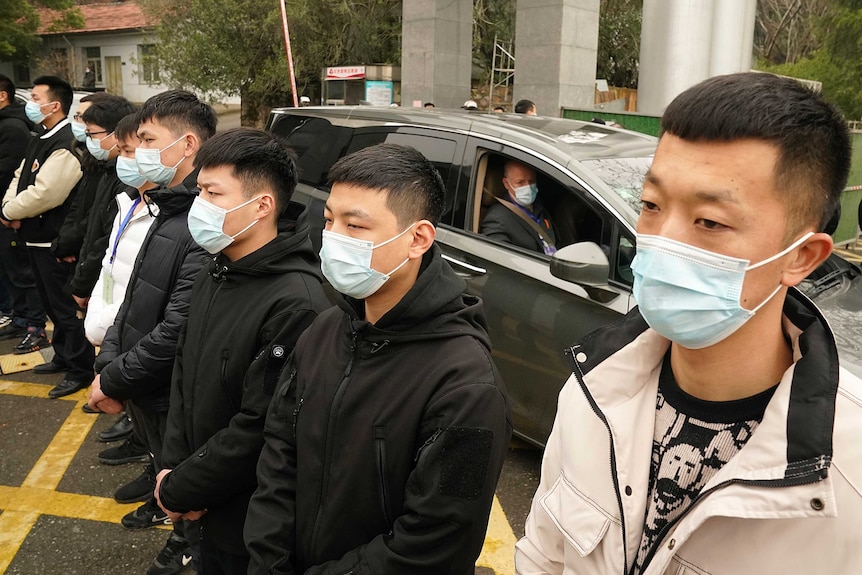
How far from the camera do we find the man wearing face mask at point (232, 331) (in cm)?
229

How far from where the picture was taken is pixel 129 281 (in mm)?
3143

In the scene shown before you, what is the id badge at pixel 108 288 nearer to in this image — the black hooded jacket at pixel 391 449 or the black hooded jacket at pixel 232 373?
the black hooded jacket at pixel 232 373

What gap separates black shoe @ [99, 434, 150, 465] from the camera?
13.8ft

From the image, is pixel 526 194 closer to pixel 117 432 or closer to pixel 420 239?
pixel 420 239

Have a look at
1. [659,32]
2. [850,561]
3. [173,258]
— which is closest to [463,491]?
[850,561]

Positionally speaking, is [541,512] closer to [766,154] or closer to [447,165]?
[766,154]

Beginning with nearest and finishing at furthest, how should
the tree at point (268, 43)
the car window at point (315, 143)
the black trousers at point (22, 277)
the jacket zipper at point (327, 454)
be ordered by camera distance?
the jacket zipper at point (327, 454) < the car window at point (315, 143) < the black trousers at point (22, 277) < the tree at point (268, 43)

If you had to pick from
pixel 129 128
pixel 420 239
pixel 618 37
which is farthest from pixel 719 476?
pixel 618 37

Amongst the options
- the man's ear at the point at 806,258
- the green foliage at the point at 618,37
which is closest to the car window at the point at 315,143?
the man's ear at the point at 806,258

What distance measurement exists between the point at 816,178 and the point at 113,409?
2.85m

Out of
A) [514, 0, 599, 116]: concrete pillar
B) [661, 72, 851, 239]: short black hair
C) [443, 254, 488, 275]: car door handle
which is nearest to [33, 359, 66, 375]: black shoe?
[443, 254, 488, 275]: car door handle

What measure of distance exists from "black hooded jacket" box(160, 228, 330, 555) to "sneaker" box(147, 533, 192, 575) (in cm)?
72

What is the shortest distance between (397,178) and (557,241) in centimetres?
221

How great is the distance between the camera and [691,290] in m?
1.27
